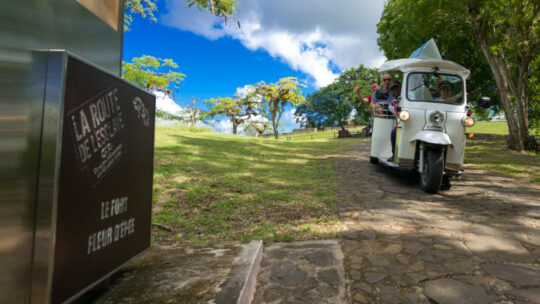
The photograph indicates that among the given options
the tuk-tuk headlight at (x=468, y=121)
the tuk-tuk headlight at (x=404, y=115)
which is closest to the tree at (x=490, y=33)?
the tuk-tuk headlight at (x=468, y=121)

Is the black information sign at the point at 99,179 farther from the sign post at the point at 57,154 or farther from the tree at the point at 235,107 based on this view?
the tree at the point at 235,107

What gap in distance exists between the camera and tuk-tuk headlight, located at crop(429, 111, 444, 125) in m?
4.91

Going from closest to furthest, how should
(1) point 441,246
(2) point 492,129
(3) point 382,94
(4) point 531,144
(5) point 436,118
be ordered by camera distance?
(1) point 441,246 → (5) point 436,118 → (3) point 382,94 → (4) point 531,144 → (2) point 492,129

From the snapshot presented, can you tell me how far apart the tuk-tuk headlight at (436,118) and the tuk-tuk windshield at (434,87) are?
0.42m

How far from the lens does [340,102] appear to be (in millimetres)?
53156

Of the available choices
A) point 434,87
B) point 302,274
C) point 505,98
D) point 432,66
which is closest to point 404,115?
point 434,87

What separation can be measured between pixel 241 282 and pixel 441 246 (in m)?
2.01

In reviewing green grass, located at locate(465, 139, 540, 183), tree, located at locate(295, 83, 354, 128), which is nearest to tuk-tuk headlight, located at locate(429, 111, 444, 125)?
green grass, located at locate(465, 139, 540, 183)

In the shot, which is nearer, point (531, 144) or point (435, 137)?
point (435, 137)

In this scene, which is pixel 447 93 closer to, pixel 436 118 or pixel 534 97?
pixel 436 118

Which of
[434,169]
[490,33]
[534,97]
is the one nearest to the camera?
[434,169]

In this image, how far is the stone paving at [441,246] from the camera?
1.93 m

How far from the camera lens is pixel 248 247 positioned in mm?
2285

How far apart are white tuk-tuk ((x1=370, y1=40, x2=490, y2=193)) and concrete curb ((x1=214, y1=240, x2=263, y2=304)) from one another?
371 centimetres
